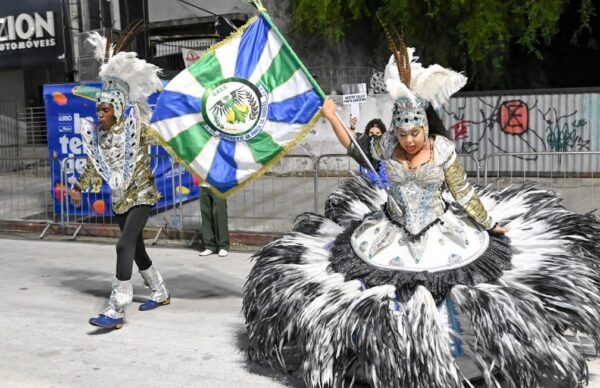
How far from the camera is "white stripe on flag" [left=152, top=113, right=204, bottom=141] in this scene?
5602 mm

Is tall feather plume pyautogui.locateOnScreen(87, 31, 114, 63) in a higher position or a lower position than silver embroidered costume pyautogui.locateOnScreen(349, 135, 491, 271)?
higher

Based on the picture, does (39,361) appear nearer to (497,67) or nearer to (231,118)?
(231,118)

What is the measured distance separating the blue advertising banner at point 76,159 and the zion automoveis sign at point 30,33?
24.5 feet

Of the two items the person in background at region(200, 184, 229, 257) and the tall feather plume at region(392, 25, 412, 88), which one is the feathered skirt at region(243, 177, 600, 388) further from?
the person in background at region(200, 184, 229, 257)

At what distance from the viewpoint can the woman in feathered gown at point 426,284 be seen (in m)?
3.82

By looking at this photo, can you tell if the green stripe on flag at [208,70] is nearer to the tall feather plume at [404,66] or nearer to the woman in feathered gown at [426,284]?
the woman in feathered gown at [426,284]

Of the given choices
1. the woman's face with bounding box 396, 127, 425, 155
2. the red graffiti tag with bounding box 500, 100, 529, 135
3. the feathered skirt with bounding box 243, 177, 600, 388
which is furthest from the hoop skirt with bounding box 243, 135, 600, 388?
the red graffiti tag with bounding box 500, 100, 529, 135

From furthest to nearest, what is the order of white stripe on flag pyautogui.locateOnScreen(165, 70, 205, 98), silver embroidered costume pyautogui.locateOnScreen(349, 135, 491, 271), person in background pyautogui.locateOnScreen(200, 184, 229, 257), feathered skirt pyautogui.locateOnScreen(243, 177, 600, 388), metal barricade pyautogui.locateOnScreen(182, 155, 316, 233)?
metal barricade pyautogui.locateOnScreen(182, 155, 316, 233)
person in background pyautogui.locateOnScreen(200, 184, 229, 257)
white stripe on flag pyautogui.locateOnScreen(165, 70, 205, 98)
silver embroidered costume pyautogui.locateOnScreen(349, 135, 491, 271)
feathered skirt pyautogui.locateOnScreen(243, 177, 600, 388)

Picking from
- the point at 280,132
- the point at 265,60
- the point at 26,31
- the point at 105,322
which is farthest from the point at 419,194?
the point at 26,31

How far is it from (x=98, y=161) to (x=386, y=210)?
263 cm

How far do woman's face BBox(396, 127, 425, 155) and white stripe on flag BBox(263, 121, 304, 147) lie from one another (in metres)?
1.31

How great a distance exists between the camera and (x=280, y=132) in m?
5.49

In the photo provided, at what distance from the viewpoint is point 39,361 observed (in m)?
5.04

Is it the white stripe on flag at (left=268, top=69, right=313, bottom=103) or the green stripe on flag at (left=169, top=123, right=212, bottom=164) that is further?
the green stripe on flag at (left=169, top=123, right=212, bottom=164)
